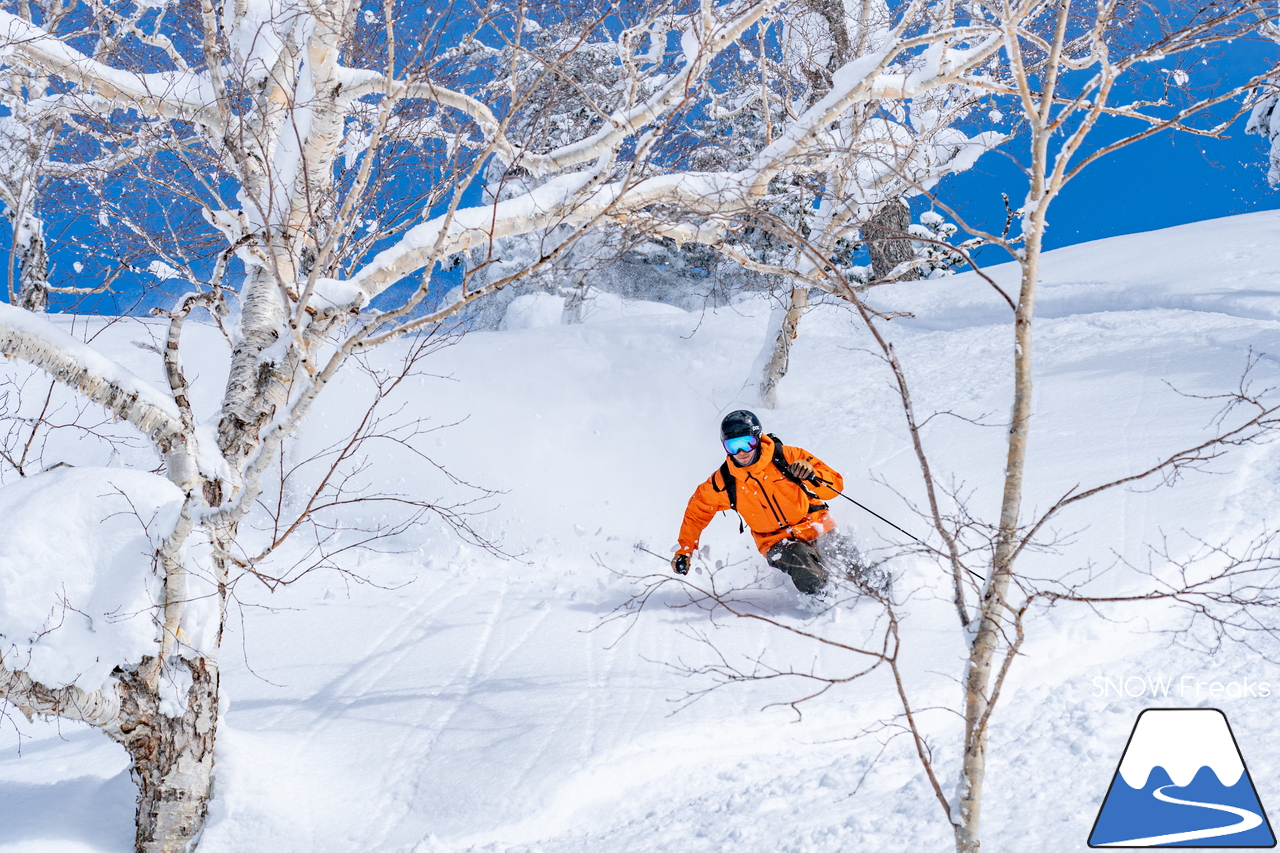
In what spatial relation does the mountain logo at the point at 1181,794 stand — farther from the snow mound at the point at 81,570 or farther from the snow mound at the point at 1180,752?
the snow mound at the point at 81,570

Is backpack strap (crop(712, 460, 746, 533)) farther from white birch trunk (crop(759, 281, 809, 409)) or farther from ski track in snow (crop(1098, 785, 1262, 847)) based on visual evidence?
white birch trunk (crop(759, 281, 809, 409))

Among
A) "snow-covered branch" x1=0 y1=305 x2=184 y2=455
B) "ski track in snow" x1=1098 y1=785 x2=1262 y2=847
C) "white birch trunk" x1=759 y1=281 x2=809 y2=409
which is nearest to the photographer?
"ski track in snow" x1=1098 y1=785 x2=1262 y2=847

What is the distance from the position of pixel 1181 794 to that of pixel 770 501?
2.79 m

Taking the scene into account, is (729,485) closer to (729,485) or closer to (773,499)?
(729,485)

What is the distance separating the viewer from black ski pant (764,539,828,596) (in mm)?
4484

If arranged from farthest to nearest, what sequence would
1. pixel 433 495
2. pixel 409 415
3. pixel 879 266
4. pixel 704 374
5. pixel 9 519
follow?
1. pixel 879 266
2. pixel 704 374
3. pixel 409 415
4. pixel 433 495
5. pixel 9 519

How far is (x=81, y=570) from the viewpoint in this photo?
2.93 m

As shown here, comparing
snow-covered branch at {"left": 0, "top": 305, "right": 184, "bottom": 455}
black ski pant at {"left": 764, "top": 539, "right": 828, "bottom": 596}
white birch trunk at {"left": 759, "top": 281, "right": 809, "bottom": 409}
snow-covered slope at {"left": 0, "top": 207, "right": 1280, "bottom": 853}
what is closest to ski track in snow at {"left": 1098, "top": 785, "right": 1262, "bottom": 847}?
snow-covered slope at {"left": 0, "top": 207, "right": 1280, "bottom": 853}

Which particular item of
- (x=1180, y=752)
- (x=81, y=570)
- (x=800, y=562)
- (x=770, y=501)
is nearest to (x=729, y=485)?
(x=770, y=501)

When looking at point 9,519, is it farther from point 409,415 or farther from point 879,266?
point 879,266

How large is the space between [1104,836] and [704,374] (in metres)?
7.63

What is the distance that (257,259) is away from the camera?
345cm

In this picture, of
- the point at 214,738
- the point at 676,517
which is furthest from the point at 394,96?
the point at 676,517

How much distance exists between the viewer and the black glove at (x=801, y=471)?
451 centimetres
